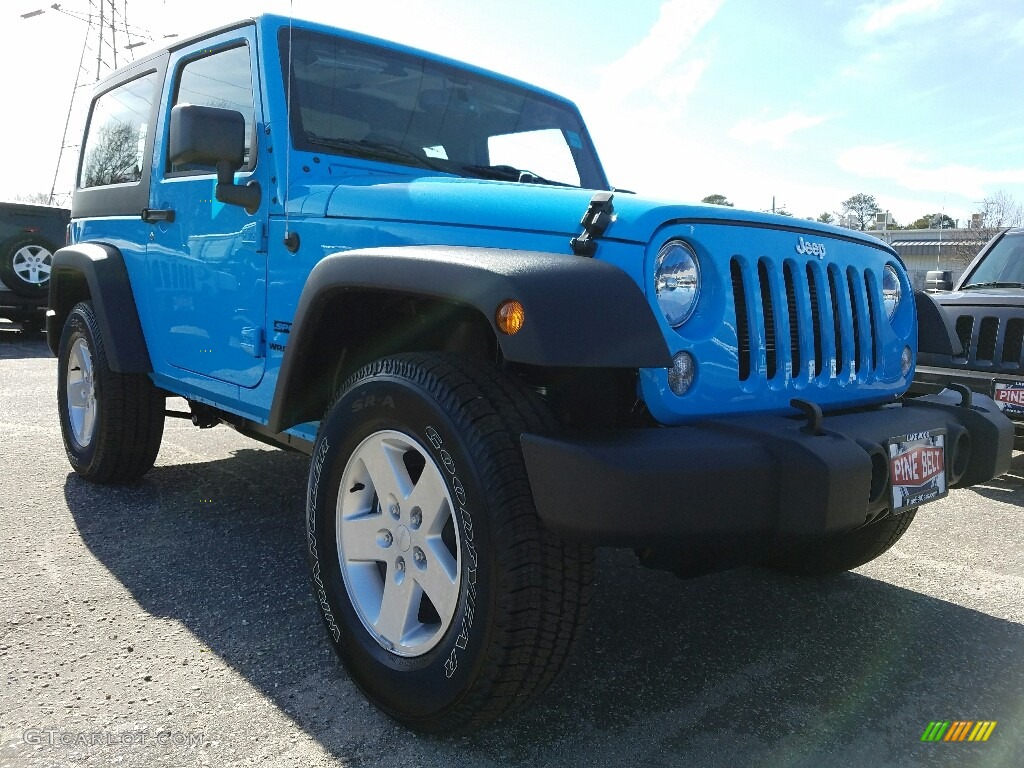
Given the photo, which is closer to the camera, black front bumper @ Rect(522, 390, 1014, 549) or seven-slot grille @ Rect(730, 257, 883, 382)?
black front bumper @ Rect(522, 390, 1014, 549)

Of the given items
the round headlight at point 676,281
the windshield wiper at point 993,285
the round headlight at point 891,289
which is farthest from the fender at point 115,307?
the windshield wiper at point 993,285

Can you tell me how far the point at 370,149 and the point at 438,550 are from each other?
159 centimetres

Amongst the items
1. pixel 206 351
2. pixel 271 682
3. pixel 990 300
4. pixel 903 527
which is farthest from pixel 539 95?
pixel 990 300

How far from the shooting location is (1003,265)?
649 cm

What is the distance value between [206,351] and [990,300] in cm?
490

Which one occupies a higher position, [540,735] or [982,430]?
[982,430]

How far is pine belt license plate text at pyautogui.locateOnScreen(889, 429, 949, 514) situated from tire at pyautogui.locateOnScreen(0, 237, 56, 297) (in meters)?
11.1

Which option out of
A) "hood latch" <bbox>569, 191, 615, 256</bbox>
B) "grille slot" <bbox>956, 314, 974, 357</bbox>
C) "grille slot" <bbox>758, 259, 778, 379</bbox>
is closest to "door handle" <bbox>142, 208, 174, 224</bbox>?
"hood latch" <bbox>569, 191, 615, 256</bbox>

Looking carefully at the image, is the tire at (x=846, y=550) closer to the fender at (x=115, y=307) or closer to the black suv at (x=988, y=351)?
the black suv at (x=988, y=351)

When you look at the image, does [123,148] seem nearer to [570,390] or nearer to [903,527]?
[570,390]

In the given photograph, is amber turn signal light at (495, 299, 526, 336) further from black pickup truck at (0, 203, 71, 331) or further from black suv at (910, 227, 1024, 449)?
black pickup truck at (0, 203, 71, 331)

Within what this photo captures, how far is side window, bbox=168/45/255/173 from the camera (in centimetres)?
308

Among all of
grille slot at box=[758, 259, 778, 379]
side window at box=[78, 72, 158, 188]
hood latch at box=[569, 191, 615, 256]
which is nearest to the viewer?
hood latch at box=[569, 191, 615, 256]

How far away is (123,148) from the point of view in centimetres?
421
